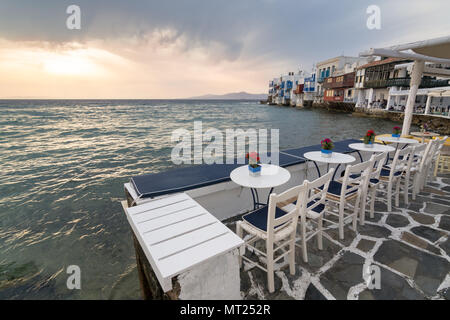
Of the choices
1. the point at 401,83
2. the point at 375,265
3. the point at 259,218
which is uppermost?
the point at 401,83

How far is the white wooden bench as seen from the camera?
63.3 inches

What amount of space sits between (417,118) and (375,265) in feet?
115

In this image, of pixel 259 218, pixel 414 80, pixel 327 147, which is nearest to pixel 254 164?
pixel 259 218

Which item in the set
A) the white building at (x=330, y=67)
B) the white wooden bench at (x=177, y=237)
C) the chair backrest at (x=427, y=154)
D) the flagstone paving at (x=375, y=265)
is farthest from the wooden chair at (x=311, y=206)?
the white building at (x=330, y=67)

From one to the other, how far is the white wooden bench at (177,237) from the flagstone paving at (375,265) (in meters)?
1.02

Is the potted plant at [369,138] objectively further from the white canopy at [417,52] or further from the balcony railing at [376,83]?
the balcony railing at [376,83]

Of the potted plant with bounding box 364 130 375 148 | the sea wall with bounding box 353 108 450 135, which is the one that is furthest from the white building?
the potted plant with bounding box 364 130 375 148

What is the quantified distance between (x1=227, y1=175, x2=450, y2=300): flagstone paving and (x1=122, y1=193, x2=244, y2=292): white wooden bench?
1.02 meters

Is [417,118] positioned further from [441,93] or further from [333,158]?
[333,158]

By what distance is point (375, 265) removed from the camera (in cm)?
275

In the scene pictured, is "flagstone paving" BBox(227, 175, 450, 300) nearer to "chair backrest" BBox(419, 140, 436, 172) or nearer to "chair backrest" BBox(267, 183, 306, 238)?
"chair backrest" BBox(267, 183, 306, 238)
